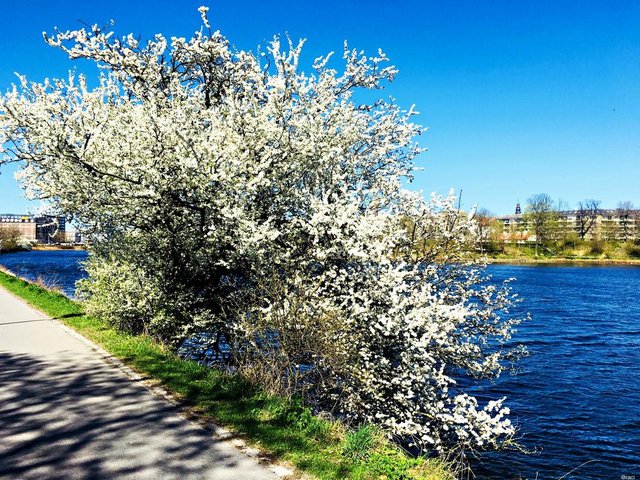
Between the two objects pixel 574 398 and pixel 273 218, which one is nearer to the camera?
pixel 273 218

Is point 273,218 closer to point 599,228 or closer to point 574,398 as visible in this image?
point 574,398

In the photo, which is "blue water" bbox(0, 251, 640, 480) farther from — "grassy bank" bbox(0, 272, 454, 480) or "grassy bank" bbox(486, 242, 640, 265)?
"grassy bank" bbox(486, 242, 640, 265)

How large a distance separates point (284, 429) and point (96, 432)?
2.27 metres

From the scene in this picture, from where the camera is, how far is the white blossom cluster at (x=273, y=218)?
9125 millimetres

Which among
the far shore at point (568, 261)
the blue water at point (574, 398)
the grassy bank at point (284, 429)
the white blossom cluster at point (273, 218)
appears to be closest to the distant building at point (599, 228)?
the far shore at point (568, 261)

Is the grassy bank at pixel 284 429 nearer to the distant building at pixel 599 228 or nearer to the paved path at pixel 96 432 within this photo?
the paved path at pixel 96 432

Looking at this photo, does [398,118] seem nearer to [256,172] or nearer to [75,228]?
[256,172]

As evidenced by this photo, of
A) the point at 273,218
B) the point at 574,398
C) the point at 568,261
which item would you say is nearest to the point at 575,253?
the point at 568,261

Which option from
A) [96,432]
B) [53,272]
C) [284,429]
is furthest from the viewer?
[53,272]

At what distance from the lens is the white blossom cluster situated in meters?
9.12

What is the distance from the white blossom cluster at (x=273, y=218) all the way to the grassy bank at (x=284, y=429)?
136 cm

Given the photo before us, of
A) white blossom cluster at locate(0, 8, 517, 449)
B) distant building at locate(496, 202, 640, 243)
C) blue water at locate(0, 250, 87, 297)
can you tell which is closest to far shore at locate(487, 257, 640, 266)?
distant building at locate(496, 202, 640, 243)

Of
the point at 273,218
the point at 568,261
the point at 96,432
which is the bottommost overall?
the point at 568,261

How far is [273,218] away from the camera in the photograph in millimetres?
9977
